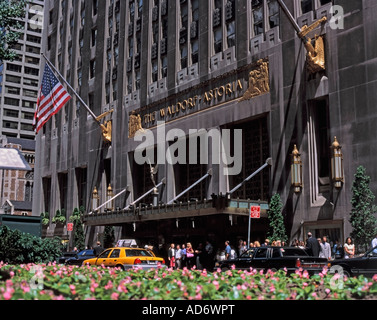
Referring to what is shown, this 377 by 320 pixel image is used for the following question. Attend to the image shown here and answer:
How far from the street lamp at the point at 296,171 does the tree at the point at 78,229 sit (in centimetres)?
2586

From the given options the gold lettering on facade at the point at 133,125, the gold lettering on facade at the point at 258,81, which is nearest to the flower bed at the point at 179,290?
the gold lettering on facade at the point at 258,81

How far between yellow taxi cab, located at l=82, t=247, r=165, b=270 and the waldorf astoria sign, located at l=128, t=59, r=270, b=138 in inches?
524

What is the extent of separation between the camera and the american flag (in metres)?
35.4

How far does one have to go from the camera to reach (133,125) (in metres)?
45.7

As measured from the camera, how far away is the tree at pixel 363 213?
2522 centimetres

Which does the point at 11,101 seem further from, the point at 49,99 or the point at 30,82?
the point at 49,99

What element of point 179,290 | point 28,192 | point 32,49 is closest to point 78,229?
point 179,290

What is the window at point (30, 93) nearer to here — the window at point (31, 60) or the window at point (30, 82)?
the window at point (30, 82)

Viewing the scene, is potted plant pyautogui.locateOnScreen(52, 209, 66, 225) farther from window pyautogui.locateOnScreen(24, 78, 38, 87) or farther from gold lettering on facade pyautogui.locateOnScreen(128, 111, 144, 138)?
window pyautogui.locateOnScreen(24, 78, 38, 87)

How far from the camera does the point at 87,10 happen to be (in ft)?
184

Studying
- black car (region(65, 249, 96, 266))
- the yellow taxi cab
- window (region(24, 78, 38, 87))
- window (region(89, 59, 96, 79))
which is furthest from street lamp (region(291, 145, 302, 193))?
window (region(24, 78, 38, 87))

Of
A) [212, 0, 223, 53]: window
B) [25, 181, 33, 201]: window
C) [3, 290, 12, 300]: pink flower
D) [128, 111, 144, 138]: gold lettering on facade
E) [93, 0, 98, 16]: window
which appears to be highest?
[93, 0, 98, 16]: window
